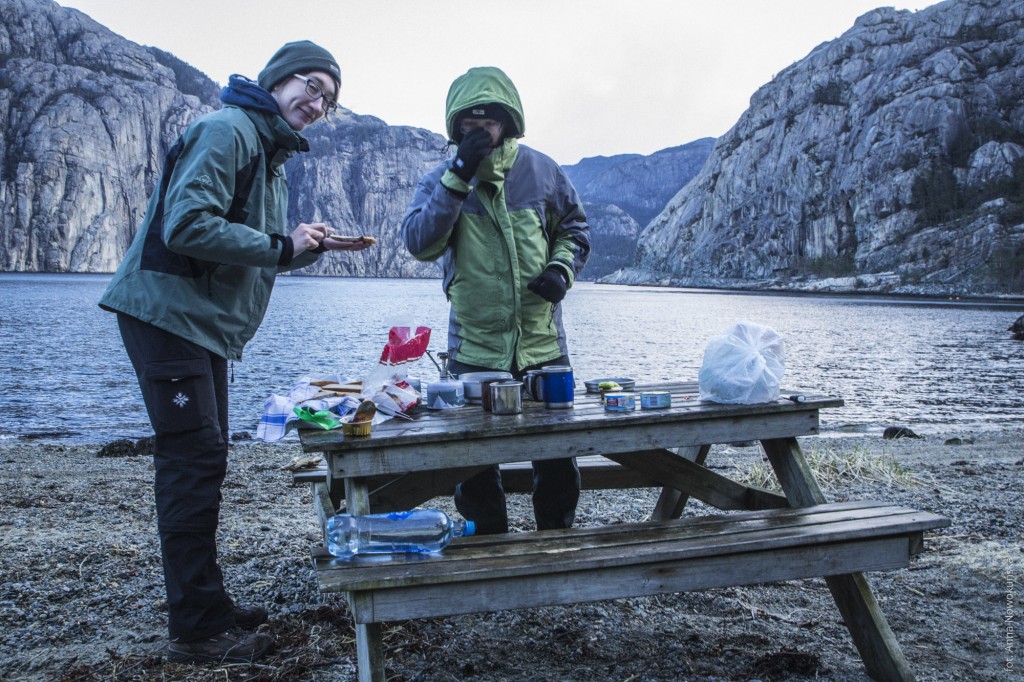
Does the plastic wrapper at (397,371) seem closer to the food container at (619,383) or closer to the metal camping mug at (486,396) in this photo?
the metal camping mug at (486,396)

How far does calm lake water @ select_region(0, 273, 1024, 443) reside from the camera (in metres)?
17.5

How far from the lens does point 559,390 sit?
3.33 metres

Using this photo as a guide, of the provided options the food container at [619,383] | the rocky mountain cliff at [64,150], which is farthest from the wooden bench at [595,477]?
the rocky mountain cliff at [64,150]

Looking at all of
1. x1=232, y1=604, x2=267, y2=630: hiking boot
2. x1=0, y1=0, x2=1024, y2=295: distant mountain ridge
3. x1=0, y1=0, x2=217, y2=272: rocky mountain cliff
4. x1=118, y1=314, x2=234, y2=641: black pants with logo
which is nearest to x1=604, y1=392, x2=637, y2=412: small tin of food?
x1=118, y1=314, x2=234, y2=641: black pants with logo

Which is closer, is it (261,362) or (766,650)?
(766,650)

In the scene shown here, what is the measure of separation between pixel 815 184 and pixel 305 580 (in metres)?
144

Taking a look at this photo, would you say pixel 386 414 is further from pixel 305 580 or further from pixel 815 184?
pixel 815 184

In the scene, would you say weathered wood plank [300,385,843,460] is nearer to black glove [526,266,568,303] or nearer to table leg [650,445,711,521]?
black glove [526,266,568,303]

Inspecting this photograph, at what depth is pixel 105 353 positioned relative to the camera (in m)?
32.5

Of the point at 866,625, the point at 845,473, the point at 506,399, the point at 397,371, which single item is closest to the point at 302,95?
the point at 397,371

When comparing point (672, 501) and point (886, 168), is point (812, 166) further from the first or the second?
point (672, 501)

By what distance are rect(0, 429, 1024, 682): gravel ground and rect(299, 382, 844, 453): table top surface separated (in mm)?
1076

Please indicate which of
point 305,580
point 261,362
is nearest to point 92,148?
point 261,362

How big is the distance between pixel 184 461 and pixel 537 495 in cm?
202
